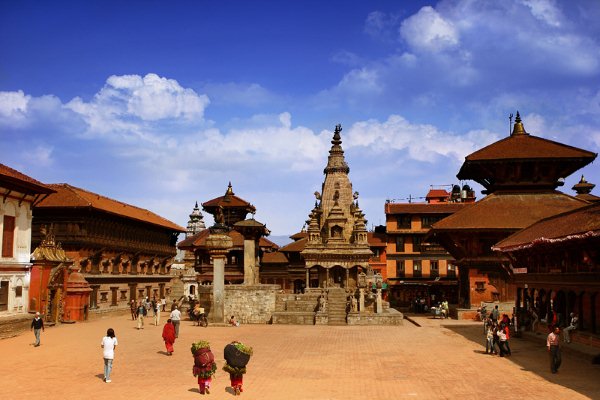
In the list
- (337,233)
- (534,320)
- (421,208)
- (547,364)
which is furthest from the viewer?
(421,208)

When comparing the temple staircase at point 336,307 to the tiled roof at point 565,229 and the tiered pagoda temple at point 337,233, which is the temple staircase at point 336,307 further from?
the tiled roof at point 565,229

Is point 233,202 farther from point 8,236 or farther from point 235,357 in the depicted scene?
point 235,357

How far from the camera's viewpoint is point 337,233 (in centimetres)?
5247

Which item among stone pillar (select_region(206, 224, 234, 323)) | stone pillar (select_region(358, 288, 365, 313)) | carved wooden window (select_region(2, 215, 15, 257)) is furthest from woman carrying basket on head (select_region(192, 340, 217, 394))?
stone pillar (select_region(358, 288, 365, 313))

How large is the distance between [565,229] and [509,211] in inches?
708

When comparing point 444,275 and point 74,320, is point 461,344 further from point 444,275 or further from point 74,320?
point 444,275

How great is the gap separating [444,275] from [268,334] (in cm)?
3871

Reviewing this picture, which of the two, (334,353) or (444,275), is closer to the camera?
(334,353)

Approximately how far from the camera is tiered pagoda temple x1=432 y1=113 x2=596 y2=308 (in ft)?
123

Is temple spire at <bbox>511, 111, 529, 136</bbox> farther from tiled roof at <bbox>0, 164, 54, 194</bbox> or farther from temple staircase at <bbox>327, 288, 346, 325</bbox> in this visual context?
tiled roof at <bbox>0, 164, 54, 194</bbox>

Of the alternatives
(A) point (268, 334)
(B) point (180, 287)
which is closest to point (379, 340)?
(A) point (268, 334)

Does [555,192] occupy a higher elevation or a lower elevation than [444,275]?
higher

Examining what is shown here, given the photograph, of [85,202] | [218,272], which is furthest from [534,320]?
[85,202]

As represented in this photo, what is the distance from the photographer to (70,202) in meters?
44.5
